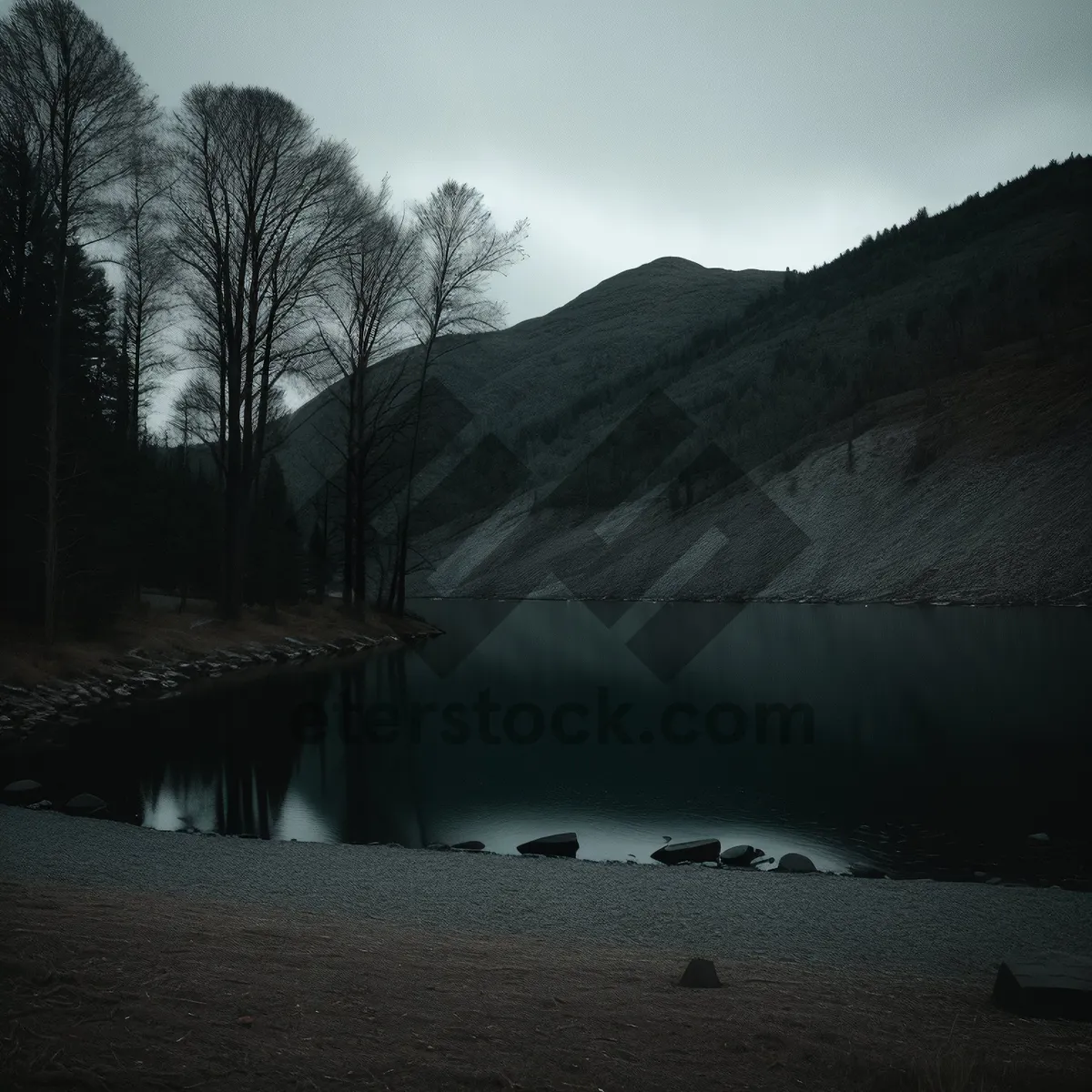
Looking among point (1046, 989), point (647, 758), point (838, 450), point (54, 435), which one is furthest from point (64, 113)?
point (838, 450)

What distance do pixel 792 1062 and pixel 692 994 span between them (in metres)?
1.01

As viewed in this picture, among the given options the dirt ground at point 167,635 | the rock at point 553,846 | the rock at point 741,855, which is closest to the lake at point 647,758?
the rock at point 553,846

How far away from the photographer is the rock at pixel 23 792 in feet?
36.6

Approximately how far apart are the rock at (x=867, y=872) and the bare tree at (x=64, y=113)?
17096 millimetres

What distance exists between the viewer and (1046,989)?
4.86 meters

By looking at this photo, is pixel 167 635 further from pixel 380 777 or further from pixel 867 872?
pixel 867 872

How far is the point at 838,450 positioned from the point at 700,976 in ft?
267

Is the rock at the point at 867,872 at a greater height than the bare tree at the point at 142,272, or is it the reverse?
the bare tree at the point at 142,272

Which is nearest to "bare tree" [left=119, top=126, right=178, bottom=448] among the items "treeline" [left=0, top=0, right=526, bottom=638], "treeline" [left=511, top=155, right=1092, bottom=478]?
"treeline" [left=0, top=0, right=526, bottom=638]

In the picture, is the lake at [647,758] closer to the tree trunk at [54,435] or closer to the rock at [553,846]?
the rock at [553,846]

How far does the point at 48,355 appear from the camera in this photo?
66.6 feet

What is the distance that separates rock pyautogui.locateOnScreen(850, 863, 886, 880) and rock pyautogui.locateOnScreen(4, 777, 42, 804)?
9557 mm

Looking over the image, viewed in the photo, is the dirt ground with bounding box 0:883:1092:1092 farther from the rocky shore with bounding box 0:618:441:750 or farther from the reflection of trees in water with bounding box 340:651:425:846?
the rocky shore with bounding box 0:618:441:750

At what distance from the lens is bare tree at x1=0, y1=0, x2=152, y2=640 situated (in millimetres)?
17797
